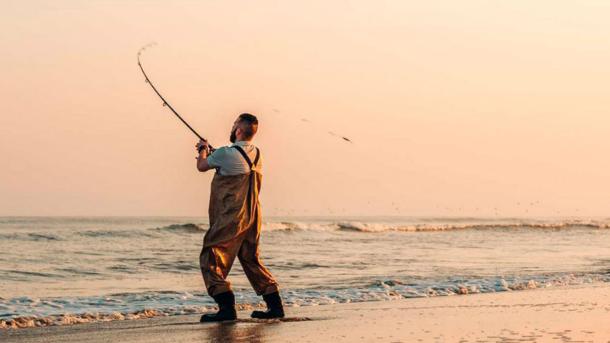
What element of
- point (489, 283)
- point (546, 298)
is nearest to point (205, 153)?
point (546, 298)

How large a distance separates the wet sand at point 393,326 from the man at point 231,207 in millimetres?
387

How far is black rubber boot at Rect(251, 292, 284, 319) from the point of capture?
27.9ft

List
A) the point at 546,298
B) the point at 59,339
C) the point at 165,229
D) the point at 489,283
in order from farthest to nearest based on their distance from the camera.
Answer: the point at 165,229 → the point at 489,283 → the point at 546,298 → the point at 59,339

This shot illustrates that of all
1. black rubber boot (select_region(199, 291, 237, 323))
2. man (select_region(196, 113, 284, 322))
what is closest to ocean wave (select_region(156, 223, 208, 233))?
black rubber boot (select_region(199, 291, 237, 323))

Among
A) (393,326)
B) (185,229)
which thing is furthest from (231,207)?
(185,229)

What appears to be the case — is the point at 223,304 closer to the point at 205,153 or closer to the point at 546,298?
the point at 205,153

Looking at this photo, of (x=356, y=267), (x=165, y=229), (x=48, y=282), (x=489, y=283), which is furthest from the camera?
(x=165, y=229)

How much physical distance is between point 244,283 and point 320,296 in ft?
7.20

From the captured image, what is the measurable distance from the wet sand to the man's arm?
46.0 inches

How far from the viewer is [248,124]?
26.7ft

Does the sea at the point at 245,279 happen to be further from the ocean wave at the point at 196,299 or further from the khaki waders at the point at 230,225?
the khaki waders at the point at 230,225

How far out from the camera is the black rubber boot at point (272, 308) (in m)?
8.50

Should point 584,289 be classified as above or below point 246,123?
below

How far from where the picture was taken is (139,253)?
22141mm
